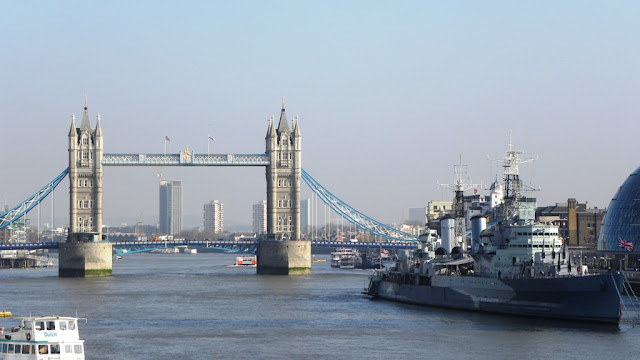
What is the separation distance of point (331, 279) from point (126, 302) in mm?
36814

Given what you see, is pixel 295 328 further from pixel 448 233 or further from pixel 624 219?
pixel 624 219

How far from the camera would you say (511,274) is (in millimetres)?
65375

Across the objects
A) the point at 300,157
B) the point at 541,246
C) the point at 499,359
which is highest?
the point at 300,157

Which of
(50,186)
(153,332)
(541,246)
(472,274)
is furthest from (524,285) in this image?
(50,186)

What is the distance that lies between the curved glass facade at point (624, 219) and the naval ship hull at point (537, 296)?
31350 mm

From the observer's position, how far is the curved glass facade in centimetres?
10025

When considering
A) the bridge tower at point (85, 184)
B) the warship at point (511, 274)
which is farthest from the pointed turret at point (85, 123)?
the warship at point (511, 274)

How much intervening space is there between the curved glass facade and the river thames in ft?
82.1

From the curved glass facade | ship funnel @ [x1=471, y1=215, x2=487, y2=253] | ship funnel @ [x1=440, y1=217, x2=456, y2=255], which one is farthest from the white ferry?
the curved glass facade

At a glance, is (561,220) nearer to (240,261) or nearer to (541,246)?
(240,261)

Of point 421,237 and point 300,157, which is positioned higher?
point 300,157

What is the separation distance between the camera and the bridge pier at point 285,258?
12025cm

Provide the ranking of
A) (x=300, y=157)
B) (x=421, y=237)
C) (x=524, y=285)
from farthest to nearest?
(x=300, y=157) → (x=421, y=237) → (x=524, y=285)

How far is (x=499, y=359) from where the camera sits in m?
49.1
